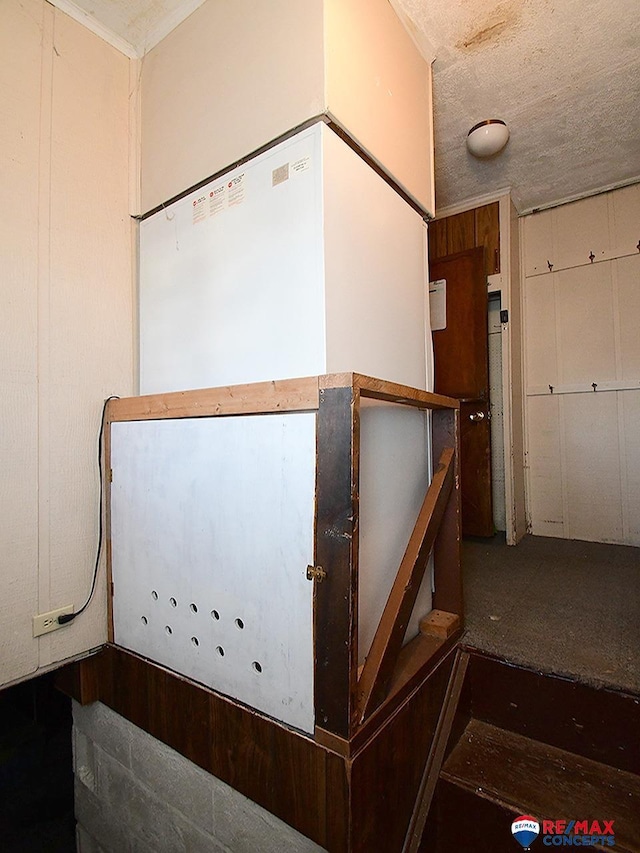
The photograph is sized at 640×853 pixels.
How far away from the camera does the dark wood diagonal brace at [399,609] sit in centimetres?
99

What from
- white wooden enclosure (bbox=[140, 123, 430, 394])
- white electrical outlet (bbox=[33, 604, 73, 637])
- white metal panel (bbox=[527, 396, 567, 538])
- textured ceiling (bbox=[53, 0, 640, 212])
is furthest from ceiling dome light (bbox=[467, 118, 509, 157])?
white electrical outlet (bbox=[33, 604, 73, 637])

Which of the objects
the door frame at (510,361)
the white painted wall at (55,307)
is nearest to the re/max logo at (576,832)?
the white painted wall at (55,307)

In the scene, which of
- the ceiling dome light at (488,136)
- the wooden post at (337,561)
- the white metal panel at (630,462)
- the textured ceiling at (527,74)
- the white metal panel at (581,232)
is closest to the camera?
the wooden post at (337,561)

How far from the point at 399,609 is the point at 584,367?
245 centimetres

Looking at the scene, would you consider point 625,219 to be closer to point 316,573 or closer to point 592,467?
point 592,467

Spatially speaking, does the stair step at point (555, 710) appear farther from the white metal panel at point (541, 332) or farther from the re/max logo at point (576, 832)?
the white metal panel at point (541, 332)

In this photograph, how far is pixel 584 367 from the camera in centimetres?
280

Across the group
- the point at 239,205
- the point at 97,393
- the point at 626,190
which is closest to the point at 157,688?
the point at 97,393

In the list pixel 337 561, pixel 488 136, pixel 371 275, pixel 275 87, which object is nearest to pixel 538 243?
pixel 488 136

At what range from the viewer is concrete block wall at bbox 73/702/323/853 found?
3.73 feet

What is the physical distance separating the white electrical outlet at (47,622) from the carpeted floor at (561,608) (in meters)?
1.36

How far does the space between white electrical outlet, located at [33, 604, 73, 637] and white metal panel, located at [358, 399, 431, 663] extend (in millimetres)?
998

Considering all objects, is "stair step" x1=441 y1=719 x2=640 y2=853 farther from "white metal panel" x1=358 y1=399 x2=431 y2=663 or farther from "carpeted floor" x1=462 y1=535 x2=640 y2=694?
"white metal panel" x1=358 y1=399 x2=431 y2=663

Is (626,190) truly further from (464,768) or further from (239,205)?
(464,768)
